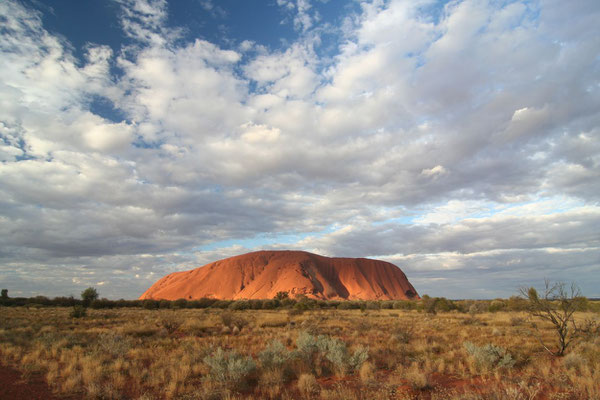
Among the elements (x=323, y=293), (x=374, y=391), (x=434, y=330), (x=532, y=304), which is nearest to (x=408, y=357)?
(x=374, y=391)

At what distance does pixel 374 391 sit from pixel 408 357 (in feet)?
14.7

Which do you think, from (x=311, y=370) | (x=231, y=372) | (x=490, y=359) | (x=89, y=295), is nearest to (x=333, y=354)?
(x=311, y=370)

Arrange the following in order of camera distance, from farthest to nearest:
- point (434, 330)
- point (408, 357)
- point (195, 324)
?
point (195, 324)
point (434, 330)
point (408, 357)

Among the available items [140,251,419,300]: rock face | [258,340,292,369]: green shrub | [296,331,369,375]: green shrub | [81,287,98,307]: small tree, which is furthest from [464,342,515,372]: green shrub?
[140,251,419,300]: rock face

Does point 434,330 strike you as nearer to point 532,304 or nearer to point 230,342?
point 532,304

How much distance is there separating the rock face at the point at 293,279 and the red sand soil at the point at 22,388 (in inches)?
2431

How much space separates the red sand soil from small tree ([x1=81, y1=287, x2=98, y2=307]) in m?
40.4

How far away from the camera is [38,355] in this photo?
426 inches

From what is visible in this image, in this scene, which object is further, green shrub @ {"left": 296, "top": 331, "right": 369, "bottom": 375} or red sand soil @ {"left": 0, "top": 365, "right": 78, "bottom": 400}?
green shrub @ {"left": 296, "top": 331, "right": 369, "bottom": 375}

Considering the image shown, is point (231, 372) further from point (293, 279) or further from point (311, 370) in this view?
point (293, 279)

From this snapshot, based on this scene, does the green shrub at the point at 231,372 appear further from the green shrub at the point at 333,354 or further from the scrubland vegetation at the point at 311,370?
the green shrub at the point at 333,354

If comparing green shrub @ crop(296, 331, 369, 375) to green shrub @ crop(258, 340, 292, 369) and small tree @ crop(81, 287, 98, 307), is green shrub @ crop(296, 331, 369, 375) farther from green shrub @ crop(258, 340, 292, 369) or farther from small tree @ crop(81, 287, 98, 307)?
small tree @ crop(81, 287, 98, 307)

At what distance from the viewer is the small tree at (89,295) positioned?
4269 cm

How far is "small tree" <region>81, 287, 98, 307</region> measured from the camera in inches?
1681
